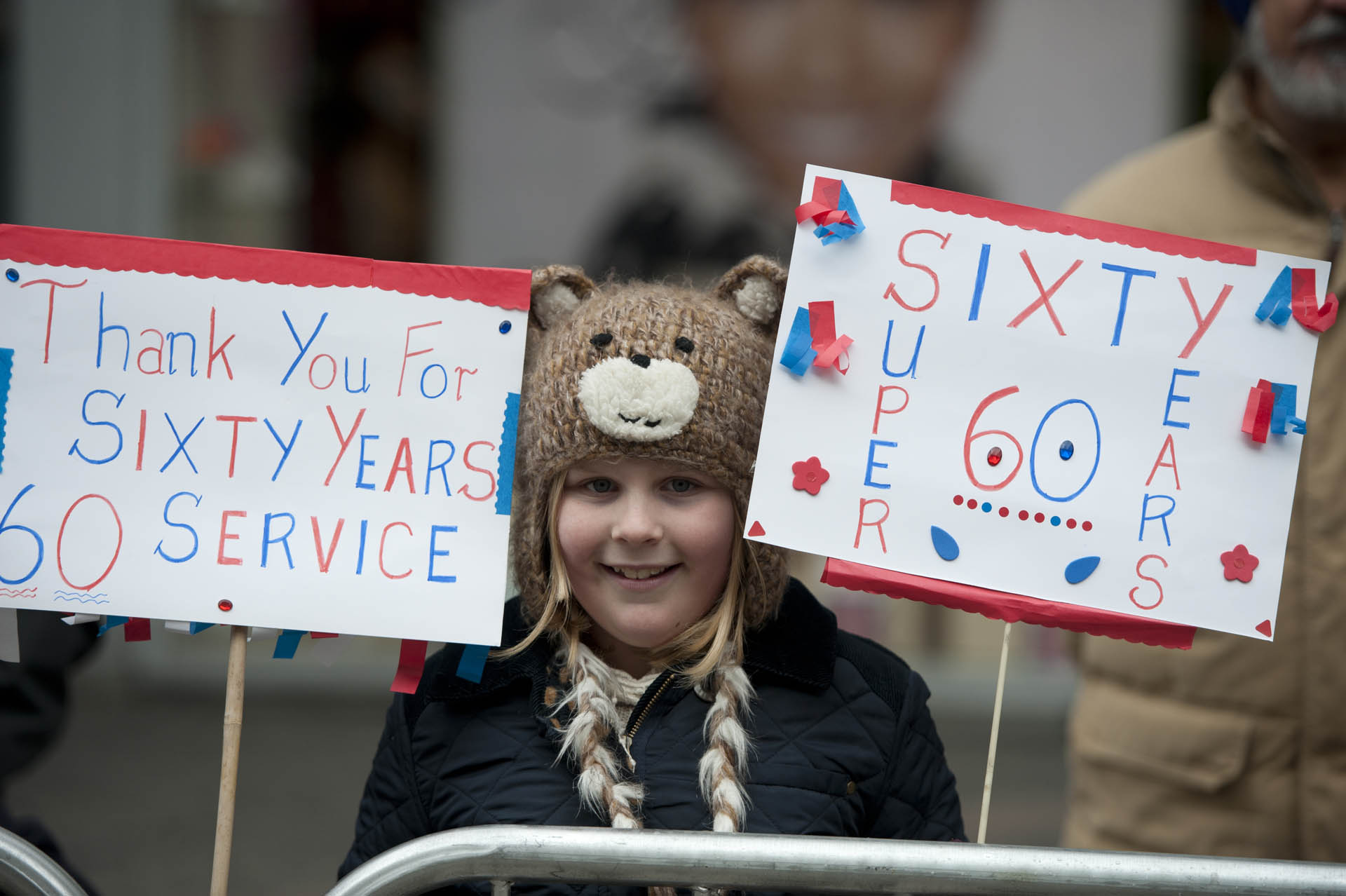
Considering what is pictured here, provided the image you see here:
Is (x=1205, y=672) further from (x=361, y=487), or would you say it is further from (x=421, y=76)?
(x=421, y=76)

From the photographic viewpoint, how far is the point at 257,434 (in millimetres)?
1673

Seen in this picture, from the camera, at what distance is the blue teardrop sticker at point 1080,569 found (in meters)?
1.65

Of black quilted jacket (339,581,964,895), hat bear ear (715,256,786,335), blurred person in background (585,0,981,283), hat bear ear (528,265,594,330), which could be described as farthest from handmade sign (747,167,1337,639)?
blurred person in background (585,0,981,283)

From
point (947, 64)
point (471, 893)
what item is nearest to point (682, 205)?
point (947, 64)

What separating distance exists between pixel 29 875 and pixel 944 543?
1.16 m

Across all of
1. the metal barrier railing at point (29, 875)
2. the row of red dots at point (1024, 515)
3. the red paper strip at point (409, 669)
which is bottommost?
the metal barrier railing at point (29, 875)

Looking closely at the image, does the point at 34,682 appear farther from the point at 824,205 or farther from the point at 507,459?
the point at 824,205

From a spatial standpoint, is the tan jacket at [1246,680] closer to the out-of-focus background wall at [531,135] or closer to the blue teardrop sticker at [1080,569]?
the blue teardrop sticker at [1080,569]

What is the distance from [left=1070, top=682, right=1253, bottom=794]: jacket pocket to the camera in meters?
2.23

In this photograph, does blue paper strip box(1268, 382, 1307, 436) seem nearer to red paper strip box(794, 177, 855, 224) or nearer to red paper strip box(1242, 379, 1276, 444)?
red paper strip box(1242, 379, 1276, 444)

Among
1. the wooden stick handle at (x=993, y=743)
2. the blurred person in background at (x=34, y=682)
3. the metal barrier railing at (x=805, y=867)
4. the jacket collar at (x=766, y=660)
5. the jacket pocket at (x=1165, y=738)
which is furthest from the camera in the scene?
the jacket pocket at (x=1165, y=738)

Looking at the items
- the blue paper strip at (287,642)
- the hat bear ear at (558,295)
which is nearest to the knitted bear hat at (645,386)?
the hat bear ear at (558,295)

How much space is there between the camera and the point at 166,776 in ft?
15.6

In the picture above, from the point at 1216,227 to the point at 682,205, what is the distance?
3.33 metres
